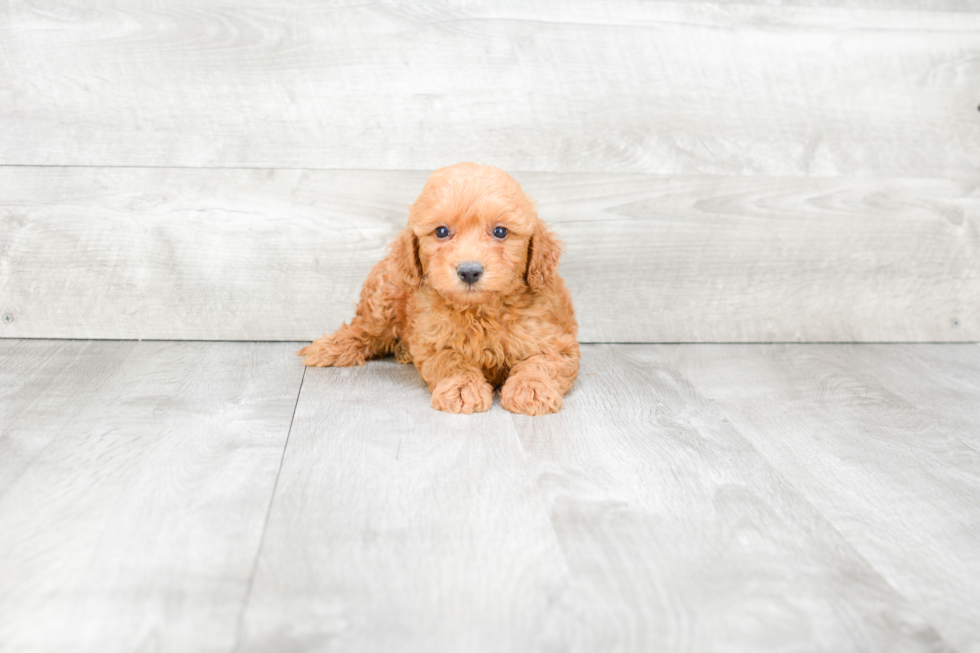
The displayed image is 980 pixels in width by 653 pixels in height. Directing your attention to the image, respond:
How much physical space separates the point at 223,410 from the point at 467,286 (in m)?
0.71

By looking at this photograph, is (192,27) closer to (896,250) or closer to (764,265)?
(764,265)

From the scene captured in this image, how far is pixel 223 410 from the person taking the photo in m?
2.00

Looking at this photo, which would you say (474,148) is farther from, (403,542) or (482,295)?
(403,542)

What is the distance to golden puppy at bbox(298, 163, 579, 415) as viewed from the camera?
192 centimetres

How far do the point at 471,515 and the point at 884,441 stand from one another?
1134 mm

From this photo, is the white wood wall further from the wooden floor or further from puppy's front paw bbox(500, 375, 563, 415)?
puppy's front paw bbox(500, 375, 563, 415)

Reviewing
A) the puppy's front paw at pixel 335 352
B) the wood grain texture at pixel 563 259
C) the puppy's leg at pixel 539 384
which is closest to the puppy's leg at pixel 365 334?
the puppy's front paw at pixel 335 352

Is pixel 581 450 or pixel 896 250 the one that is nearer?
pixel 581 450

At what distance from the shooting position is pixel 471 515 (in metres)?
1.50

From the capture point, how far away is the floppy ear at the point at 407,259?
6.75ft

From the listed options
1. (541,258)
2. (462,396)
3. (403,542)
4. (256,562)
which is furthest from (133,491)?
(541,258)

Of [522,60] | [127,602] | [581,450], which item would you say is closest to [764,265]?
[522,60]

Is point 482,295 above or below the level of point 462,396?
above

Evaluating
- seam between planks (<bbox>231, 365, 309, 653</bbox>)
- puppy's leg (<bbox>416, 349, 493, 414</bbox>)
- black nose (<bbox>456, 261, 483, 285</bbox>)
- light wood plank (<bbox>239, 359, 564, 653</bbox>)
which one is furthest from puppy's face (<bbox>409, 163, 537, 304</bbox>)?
seam between planks (<bbox>231, 365, 309, 653</bbox>)
